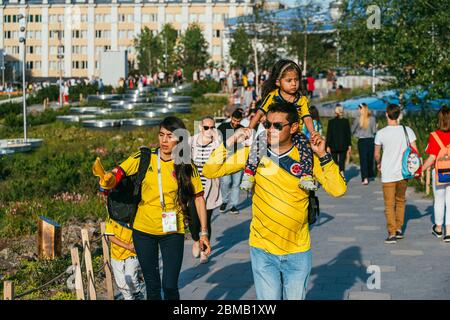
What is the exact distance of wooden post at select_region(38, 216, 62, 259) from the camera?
9.89m

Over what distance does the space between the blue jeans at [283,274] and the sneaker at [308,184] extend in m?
0.46

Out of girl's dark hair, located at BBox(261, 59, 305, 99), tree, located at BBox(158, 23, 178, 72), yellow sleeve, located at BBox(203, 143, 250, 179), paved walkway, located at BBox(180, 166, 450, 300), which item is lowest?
paved walkway, located at BBox(180, 166, 450, 300)

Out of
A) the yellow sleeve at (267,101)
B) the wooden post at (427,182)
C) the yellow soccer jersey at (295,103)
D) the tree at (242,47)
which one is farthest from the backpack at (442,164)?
the tree at (242,47)

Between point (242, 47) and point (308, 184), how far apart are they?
1946 inches

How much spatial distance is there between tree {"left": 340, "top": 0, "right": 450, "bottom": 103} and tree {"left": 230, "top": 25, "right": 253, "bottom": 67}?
25716 mm

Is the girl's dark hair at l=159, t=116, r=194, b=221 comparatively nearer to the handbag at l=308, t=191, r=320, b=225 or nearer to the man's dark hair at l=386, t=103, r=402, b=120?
the handbag at l=308, t=191, r=320, b=225

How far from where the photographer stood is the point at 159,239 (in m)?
6.37

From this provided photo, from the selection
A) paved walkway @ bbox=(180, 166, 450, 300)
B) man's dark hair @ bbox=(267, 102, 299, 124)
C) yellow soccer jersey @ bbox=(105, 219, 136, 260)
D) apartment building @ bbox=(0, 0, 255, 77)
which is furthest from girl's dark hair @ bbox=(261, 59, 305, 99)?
apartment building @ bbox=(0, 0, 255, 77)

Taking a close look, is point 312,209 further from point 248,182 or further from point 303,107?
point 303,107

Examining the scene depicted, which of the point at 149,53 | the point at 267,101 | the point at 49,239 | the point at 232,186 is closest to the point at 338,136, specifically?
the point at 232,186

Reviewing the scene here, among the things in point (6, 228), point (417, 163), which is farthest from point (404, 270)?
point (6, 228)

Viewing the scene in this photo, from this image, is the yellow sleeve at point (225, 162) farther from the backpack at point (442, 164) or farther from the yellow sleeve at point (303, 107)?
the backpack at point (442, 164)
